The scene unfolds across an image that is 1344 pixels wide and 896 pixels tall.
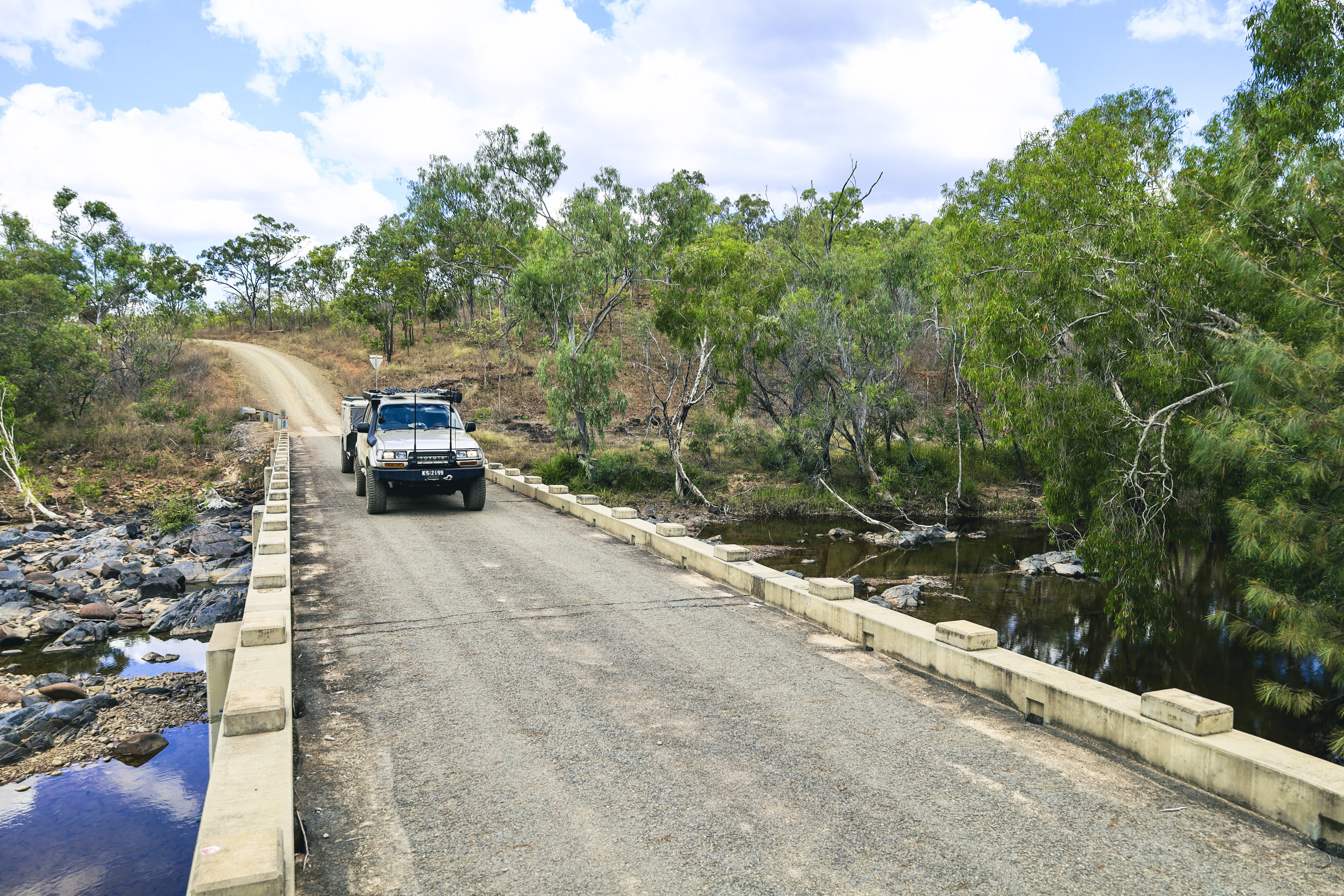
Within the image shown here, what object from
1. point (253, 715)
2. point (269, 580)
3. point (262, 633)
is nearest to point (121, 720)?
point (269, 580)

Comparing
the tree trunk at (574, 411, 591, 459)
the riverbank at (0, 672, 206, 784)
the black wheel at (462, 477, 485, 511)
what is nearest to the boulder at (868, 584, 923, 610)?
the black wheel at (462, 477, 485, 511)

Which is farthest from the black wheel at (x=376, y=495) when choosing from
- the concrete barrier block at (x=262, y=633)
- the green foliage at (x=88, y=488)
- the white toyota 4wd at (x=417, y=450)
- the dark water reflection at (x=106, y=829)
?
the green foliage at (x=88, y=488)

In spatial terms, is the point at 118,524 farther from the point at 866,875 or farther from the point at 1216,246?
the point at 1216,246

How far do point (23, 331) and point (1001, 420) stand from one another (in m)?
29.8

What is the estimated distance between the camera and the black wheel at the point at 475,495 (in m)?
16.4

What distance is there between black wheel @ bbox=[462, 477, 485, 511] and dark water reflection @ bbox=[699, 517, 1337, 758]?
254 inches

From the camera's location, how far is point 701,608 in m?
9.73

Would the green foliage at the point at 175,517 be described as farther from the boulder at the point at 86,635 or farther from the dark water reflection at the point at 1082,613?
the dark water reflection at the point at 1082,613

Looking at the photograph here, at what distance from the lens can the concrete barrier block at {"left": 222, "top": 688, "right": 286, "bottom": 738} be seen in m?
5.36

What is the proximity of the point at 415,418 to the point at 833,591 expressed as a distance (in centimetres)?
1042

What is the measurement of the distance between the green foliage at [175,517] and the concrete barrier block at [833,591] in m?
16.9

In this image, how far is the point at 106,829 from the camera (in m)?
7.23

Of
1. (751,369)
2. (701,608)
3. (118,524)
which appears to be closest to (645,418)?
(751,369)

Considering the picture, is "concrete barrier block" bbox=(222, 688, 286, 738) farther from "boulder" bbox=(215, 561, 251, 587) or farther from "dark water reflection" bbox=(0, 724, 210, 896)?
"boulder" bbox=(215, 561, 251, 587)
